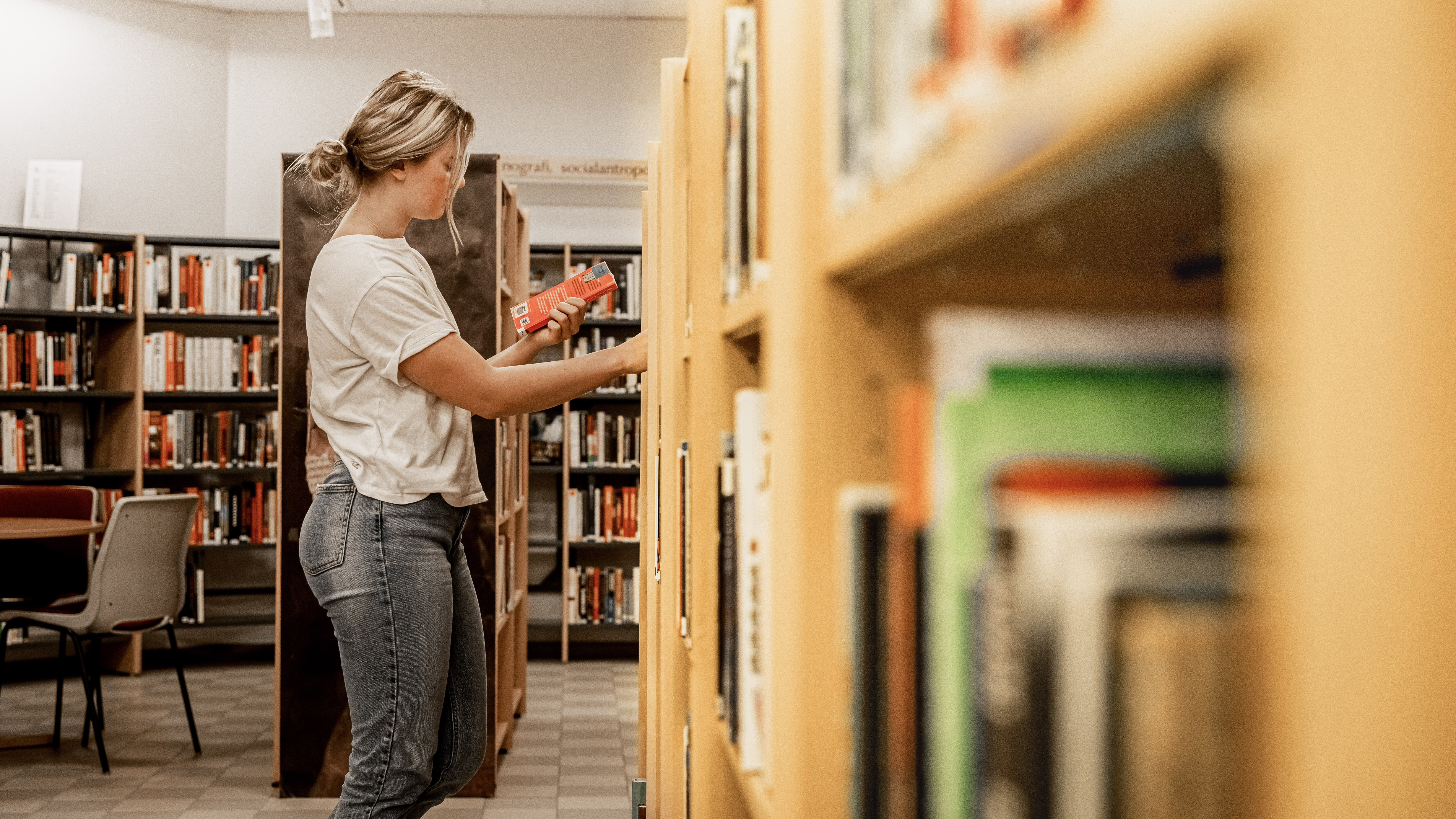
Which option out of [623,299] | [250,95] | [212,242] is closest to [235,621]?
[212,242]

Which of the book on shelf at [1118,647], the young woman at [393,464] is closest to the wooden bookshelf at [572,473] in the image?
the young woman at [393,464]

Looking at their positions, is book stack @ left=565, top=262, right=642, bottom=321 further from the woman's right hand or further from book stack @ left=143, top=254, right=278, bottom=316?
the woman's right hand

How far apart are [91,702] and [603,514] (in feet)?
7.99

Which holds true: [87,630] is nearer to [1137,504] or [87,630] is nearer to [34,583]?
[34,583]

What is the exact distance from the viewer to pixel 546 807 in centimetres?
305

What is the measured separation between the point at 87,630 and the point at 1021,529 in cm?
376

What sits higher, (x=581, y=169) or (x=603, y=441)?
(x=581, y=169)

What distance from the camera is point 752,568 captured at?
0.83 m

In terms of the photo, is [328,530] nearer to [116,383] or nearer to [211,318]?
[211,318]

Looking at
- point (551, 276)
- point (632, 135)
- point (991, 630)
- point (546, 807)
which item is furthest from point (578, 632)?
point (991, 630)

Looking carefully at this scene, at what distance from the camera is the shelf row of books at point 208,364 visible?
4867 millimetres

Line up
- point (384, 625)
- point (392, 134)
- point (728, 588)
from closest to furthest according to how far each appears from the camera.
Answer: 1. point (728, 588)
2. point (384, 625)
3. point (392, 134)

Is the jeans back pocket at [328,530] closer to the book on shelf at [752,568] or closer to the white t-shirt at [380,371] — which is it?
the white t-shirt at [380,371]

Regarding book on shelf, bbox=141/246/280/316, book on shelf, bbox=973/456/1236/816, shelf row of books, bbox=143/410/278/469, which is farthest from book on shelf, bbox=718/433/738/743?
book on shelf, bbox=141/246/280/316
